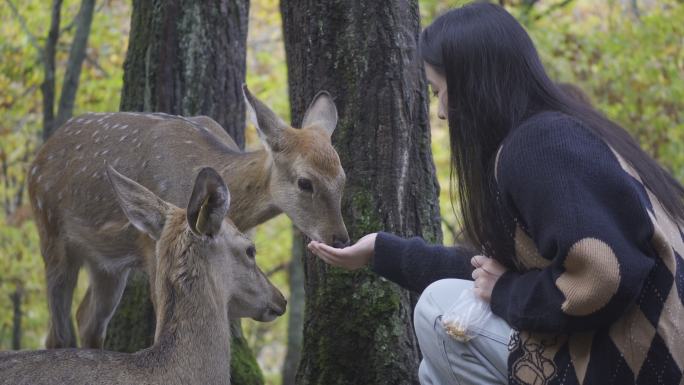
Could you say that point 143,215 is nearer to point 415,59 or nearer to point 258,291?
point 258,291

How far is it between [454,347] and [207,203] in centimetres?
138

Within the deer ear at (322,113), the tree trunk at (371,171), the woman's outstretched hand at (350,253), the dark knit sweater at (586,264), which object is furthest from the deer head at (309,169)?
the dark knit sweater at (586,264)

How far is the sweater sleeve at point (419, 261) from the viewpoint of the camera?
17.6 ft

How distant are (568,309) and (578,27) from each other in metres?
16.4

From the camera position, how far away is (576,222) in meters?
3.91

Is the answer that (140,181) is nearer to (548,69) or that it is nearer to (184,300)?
(184,300)

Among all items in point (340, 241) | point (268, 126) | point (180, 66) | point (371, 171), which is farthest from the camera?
point (180, 66)

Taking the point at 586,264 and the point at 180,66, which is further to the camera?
the point at 180,66

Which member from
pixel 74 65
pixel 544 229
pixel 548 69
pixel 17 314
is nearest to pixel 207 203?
pixel 544 229

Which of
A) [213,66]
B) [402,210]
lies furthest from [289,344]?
[402,210]

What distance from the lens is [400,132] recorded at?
20.0 feet

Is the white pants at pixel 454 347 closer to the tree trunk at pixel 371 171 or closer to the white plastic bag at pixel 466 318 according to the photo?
the white plastic bag at pixel 466 318

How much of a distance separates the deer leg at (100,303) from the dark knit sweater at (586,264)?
13.1 ft

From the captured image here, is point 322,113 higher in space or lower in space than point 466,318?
higher
